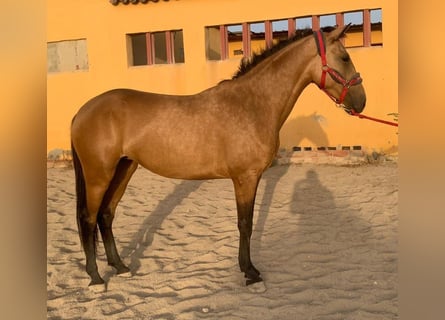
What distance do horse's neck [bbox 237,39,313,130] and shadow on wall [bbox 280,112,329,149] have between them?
5.00 meters

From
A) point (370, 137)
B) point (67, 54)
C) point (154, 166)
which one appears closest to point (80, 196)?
point (154, 166)

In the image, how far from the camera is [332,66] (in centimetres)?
291

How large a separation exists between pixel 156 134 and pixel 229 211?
2.40 m

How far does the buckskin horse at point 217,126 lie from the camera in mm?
3025

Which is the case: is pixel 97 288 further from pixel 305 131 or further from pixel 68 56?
pixel 68 56

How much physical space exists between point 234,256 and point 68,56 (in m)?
7.68

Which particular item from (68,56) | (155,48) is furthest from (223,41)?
(68,56)

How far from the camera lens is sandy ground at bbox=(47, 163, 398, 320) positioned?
8.86 feet

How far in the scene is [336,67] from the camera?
291cm

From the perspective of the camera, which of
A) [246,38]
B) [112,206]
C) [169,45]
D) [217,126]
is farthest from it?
[169,45]

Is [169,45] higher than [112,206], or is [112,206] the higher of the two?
[169,45]

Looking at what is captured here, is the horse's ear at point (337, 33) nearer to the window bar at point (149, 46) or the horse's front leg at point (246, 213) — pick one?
the horse's front leg at point (246, 213)

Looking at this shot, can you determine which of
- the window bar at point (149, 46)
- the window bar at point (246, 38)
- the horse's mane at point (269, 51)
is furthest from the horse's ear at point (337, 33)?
the window bar at point (149, 46)

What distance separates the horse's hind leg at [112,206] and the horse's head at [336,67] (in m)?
1.96
